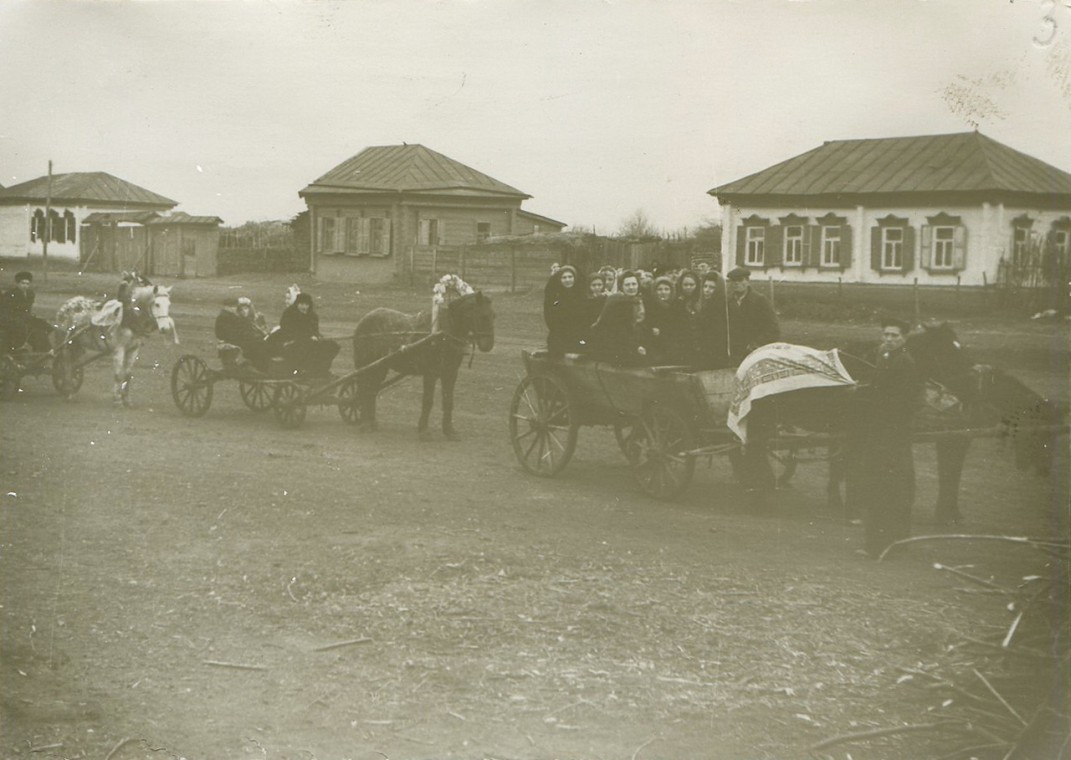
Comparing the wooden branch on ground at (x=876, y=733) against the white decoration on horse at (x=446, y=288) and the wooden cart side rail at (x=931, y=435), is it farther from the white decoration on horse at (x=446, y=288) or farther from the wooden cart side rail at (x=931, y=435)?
the white decoration on horse at (x=446, y=288)

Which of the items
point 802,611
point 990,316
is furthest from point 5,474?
point 990,316

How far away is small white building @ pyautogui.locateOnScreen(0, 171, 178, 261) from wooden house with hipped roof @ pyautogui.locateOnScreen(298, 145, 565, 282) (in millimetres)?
1047

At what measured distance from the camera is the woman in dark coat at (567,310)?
8.62m

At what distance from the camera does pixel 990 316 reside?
5.41 metres

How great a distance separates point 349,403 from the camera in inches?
417

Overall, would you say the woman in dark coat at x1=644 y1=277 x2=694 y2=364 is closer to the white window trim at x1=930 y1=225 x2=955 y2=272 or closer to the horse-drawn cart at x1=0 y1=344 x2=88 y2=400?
the white window trim at x1=930 y1=225 x2=955 y2=272

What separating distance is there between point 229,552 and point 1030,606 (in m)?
4.15

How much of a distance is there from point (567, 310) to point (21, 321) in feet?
13.3

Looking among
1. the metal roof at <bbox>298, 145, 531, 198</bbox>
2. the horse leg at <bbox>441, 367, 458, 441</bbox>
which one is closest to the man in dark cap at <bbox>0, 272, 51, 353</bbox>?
the metal roof at <bbox>298, 145, 531, 198</bbox>

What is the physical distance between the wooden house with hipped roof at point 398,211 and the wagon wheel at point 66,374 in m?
3.96

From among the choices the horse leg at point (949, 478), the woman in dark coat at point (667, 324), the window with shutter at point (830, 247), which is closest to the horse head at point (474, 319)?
the woman in dark coat at point (667, 324)

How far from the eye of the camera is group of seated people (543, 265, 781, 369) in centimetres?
796

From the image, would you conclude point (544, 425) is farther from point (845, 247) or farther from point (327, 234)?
point (845, 247)

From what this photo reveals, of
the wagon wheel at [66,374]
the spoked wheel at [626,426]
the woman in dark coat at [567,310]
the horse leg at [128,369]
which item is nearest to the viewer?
the spoked wheel at [626,426]
